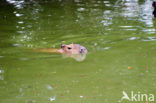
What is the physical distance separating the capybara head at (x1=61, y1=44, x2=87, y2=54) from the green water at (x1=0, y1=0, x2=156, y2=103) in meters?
0.26

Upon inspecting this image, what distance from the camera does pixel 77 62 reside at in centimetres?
717

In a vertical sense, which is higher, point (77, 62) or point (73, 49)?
point (73, 49)

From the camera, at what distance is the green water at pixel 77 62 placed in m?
5.43

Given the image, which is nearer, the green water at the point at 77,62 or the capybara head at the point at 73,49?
the green water at the point at 77,62

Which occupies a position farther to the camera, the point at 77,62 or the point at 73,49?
the point at 73,49

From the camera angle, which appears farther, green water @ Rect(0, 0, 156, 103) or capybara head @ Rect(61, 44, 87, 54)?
capybara head @ Rect(61, 44, 87, 54)

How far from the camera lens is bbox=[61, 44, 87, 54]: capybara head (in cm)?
777

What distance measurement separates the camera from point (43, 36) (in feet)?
33.7

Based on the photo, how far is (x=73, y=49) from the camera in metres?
7.87

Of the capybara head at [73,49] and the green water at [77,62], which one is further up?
the capybara head at [73,49]

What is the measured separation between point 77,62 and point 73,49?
780 millimetres

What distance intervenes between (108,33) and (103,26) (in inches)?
50.2

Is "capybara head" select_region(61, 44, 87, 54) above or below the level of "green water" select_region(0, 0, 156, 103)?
above

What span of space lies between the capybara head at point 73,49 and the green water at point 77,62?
0.26m
